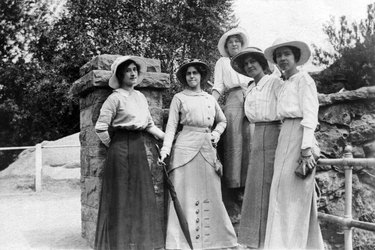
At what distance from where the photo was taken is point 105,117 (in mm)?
3836

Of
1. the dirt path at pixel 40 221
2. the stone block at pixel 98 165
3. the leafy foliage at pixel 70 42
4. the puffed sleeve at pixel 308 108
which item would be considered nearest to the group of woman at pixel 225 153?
the puffed sleeve at pixel 308 108

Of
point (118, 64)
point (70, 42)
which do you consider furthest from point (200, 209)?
point (70, 42)

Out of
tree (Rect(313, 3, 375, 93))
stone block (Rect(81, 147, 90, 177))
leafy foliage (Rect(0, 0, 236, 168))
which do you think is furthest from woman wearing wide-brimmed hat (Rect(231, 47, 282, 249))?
leafy foliage (Rect(0, 0, 236, 168))

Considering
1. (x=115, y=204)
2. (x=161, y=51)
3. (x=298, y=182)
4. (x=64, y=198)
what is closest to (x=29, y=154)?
(x=64, y=198)

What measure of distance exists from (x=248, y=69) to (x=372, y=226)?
1.85 metres

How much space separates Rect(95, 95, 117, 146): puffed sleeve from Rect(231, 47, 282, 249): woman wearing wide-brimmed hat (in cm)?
124

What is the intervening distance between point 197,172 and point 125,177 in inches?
30.2

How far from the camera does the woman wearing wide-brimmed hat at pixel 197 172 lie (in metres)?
4.22

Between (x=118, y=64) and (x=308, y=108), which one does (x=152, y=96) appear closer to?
(x=118, y=64)

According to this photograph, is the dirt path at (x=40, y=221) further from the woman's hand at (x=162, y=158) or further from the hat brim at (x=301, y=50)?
the hat brim at (x=301, y=50)

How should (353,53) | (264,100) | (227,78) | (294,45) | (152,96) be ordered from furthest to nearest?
(353,53)
(227,78)
(152,96)
(264,100)
(294,45)

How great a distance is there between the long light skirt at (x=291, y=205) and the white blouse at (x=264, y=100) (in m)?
0.33

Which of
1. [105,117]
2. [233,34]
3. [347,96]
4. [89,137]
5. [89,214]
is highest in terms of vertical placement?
[233,34]

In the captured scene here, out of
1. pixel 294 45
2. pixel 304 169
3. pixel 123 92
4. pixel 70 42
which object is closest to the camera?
pixel 304 169
